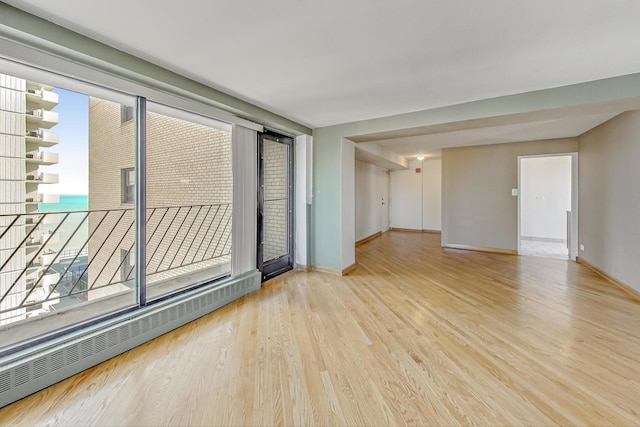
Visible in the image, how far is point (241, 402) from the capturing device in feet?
5.21

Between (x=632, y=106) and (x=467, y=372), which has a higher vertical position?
(x=632, y=106)

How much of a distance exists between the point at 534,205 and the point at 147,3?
8480 mm

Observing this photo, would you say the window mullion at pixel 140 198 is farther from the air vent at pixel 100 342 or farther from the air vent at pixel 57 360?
the air vent at pixel 57 360

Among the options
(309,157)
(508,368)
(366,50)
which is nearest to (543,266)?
(508,368)

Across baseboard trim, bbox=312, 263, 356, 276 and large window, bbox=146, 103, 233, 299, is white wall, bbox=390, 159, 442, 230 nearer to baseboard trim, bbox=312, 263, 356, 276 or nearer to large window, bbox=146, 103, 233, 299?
baseboard trim, bbox=312, 263, 356, 276

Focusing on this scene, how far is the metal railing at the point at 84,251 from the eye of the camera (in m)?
2.49

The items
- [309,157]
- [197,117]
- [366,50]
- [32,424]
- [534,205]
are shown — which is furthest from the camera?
[534,205]

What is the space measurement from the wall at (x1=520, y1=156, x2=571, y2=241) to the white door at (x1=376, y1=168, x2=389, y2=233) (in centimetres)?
347

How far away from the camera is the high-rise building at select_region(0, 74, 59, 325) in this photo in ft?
8.09

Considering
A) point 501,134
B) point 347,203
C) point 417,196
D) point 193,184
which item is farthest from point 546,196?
point 193,184

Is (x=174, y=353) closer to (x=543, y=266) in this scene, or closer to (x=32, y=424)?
(x=32, y=424)

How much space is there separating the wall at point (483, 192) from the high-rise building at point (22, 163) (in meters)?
6.67

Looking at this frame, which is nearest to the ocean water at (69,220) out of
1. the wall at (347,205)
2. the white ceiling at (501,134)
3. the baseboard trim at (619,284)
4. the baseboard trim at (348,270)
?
the wall at (347,205)

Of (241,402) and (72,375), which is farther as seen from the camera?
(72,375)
